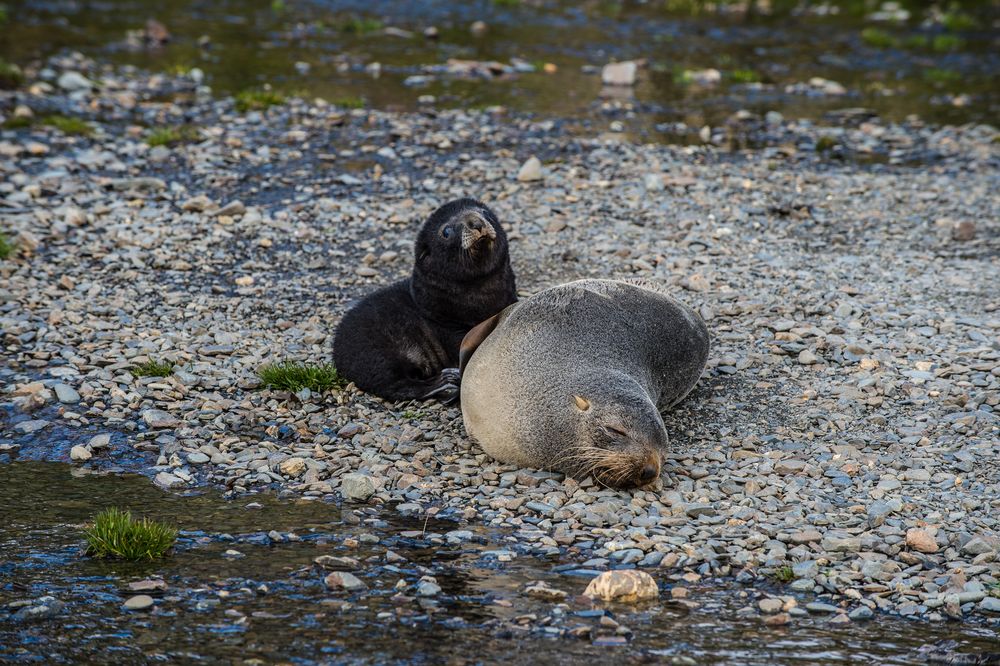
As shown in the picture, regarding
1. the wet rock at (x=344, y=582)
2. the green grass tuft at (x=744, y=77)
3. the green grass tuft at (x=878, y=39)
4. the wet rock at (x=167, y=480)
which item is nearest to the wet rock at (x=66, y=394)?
the wet rock at (x=167, y=480)

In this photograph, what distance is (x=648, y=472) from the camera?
303 inches

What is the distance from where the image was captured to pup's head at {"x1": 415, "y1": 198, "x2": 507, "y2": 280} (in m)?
9.50

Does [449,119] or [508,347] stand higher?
[449,119]

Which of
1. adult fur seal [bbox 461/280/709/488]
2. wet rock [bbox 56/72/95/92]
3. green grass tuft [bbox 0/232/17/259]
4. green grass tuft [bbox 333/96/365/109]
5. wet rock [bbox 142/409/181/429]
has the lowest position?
wet rock [bbox 142/409/181/429]

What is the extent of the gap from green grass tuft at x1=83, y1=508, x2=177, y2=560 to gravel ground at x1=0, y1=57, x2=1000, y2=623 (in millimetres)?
1187

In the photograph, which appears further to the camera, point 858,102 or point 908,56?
point 908,56

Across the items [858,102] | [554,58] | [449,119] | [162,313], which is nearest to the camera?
[162,313]

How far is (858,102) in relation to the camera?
20797mm

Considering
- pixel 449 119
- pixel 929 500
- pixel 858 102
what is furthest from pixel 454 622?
pixel 858 102

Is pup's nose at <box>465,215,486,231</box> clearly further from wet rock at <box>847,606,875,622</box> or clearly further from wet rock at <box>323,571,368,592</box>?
wet rock at <box>847,606,875,622</box>

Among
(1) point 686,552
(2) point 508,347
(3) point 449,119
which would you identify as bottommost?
(1) point 686,552

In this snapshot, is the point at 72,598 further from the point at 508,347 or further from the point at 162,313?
the point at 162,313

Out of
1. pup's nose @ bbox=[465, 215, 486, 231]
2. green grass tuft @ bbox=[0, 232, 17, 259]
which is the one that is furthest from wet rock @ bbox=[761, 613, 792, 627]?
green grass tuft @ bbox=[0, 232, 17, 259]

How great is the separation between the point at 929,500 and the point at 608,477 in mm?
2213
